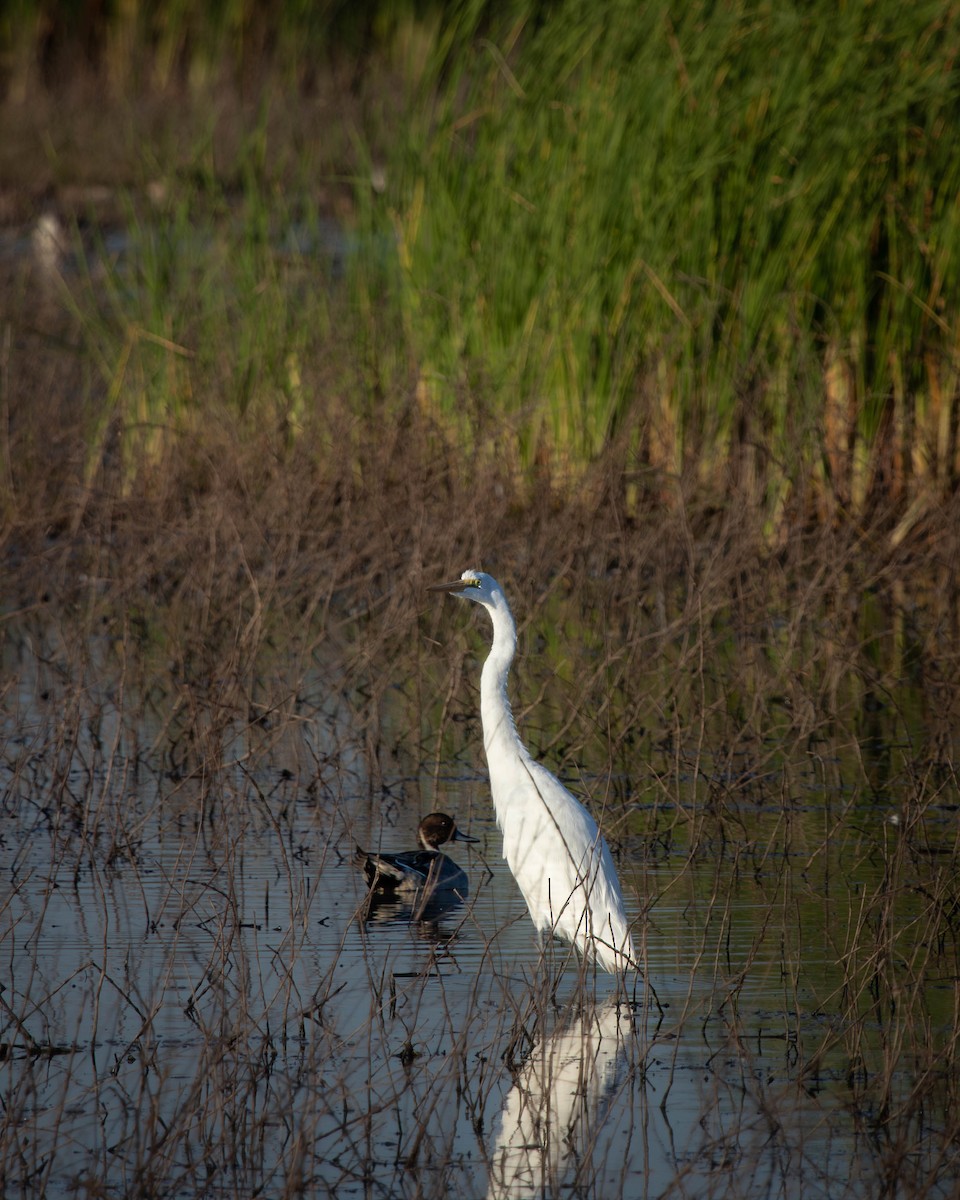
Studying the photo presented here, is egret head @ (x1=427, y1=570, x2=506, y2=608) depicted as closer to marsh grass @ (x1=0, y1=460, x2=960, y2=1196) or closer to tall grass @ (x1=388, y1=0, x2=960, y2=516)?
marsh grass @ (x1=0, y1=460, x2=960, y2=1196)

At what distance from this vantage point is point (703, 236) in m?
9.54

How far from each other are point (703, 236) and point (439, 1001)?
18.3ft

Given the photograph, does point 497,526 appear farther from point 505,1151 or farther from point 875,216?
point 505,1151

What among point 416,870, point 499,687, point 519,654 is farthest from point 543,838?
point 519,654

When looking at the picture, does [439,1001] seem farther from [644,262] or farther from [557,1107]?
[644,262]

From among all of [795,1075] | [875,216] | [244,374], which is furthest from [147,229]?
[795,1075]

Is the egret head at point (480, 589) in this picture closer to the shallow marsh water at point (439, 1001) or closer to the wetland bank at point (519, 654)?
the wetland bank at point (519, 654)

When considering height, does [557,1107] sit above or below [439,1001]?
above

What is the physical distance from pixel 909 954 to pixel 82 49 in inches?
941

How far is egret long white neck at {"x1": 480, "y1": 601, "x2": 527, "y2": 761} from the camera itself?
580cm

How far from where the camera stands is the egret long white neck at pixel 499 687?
5.80 metres

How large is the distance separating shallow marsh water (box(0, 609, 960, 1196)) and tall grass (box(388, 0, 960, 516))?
10.5 ft

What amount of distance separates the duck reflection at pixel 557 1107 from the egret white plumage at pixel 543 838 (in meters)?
0.23

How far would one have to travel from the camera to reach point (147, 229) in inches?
421
